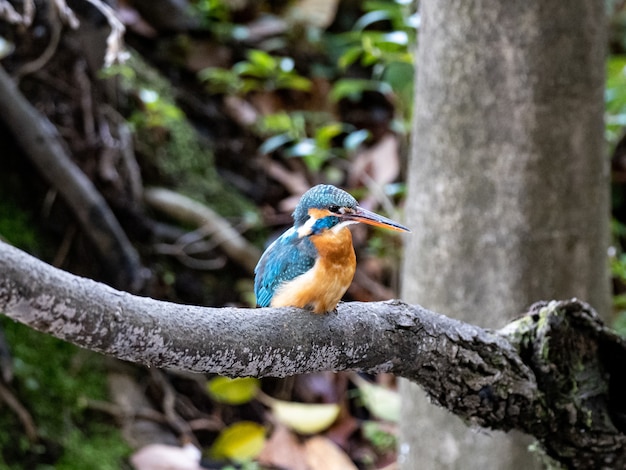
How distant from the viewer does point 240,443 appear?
2631 millimetres

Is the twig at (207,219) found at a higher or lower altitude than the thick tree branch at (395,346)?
higher

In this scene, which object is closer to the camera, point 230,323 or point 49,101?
point 230,323

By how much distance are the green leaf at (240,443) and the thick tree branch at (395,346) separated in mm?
1356

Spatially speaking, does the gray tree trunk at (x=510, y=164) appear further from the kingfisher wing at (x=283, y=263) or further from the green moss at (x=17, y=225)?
the green moss at (x=17, y=225)

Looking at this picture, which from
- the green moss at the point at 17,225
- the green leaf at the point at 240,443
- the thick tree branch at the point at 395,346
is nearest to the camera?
the thick tree branch at the point at 395,346

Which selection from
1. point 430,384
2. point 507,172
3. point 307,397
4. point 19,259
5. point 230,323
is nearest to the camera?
point 19,259

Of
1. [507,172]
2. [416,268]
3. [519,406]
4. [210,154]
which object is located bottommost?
[519,406]

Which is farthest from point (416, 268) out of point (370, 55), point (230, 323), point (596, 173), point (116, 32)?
point (370, 55)

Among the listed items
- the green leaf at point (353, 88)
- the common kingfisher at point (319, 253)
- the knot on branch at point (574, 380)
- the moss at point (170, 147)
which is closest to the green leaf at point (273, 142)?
the moss at point (170, 147)

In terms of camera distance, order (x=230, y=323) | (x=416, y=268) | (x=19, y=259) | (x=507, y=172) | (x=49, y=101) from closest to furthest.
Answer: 1. (x=19, y=259)
2. (x=230, y=323)
3. (x=507, y=172)
4. (x=416, y=268)
5. (x=49, y=101)

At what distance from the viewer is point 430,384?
1.30 meters

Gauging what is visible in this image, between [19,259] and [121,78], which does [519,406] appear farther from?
[121,78]

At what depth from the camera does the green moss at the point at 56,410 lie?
2176 mm

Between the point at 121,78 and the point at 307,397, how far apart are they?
158cm
